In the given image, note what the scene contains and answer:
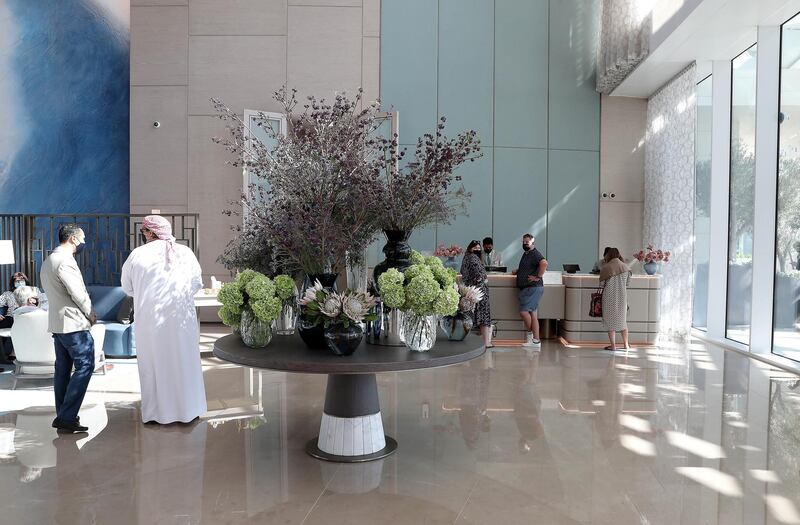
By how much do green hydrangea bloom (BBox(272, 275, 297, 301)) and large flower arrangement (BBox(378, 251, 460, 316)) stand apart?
0.53 metres

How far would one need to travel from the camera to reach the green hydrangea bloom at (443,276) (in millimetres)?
3768

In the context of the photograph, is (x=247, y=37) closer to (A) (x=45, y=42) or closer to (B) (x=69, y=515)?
(A) (x=45, y=42)

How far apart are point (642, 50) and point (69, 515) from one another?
9.49 metres

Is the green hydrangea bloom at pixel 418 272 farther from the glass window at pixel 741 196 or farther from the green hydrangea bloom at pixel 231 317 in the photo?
the glass window at pixel 741 196

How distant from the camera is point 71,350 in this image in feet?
16.3

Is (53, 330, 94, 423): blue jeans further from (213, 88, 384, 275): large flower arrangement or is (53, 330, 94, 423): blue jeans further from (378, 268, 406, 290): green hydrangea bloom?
(378, 268, 406, 290): green hydrangea bloom

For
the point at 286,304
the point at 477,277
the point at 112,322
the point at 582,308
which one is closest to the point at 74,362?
the point at 286,304

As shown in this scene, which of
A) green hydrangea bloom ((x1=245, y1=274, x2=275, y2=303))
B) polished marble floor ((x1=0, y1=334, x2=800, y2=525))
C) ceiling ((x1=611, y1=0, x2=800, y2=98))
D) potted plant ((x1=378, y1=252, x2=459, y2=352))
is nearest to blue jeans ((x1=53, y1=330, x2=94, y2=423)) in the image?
polished marble floor ((x1=0, y1=334, x2=800, y2=525))

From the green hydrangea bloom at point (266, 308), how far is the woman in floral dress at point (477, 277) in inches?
185

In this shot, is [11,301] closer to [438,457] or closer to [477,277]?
[477,277]

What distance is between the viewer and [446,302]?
366 centimetres

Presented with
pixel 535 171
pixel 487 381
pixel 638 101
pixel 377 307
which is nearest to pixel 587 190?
pixel 535 171

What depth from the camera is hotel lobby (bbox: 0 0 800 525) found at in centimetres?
362

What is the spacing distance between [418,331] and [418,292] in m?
0.23
